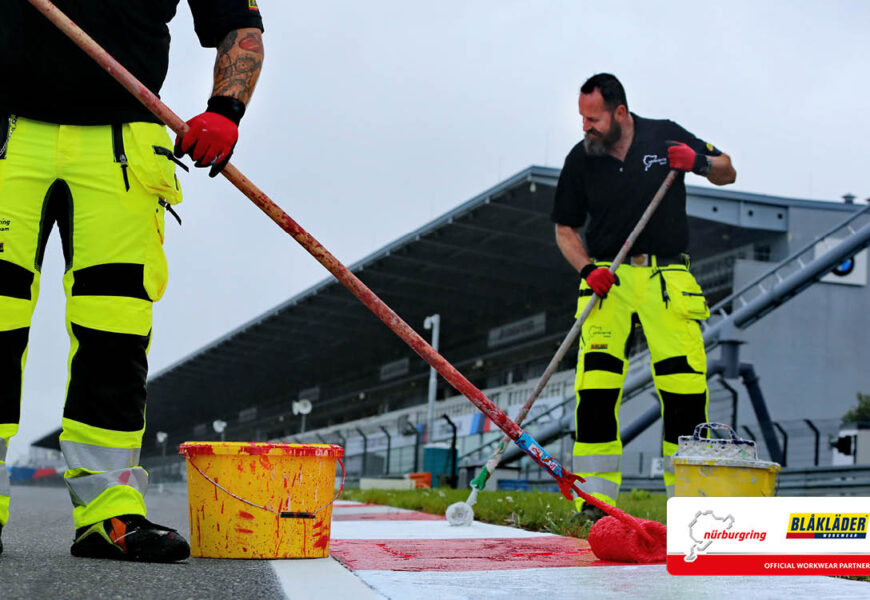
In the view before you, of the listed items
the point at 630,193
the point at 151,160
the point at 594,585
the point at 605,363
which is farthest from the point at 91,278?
the point at 630,193

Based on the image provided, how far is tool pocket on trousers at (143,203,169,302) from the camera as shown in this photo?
3.25 meters

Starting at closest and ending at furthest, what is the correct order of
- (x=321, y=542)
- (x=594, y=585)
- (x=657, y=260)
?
(x=594, y=585) < (x=321, y=542) < (x=657, y=260)

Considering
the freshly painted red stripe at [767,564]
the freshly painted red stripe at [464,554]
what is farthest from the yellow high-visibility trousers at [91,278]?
the freshly painted red stripe at [767,564]

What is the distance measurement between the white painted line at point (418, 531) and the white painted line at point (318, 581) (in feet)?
4.30

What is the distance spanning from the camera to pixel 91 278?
3189 mm

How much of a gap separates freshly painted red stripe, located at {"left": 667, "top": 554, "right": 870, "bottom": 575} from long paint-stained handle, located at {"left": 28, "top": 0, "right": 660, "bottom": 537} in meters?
0.82

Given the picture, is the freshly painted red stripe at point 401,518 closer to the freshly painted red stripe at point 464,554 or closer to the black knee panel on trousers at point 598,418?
the black knee panel on trousers at point 598,418

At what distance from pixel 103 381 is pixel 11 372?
0.89 ft

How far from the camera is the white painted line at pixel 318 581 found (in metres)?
2.35

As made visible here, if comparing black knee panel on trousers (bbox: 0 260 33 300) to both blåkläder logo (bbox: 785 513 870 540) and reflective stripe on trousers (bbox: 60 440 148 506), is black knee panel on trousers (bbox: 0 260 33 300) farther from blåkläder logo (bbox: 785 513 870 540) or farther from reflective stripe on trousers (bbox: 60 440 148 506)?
blåkläder logo (bbox: 785 513 870 540)

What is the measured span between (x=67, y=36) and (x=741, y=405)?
82.0ft

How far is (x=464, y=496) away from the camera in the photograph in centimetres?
827

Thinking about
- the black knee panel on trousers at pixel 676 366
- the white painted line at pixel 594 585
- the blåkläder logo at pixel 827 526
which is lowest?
the white painted line at pixel 594 585

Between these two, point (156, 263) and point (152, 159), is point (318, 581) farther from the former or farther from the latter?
point (152, 159)
